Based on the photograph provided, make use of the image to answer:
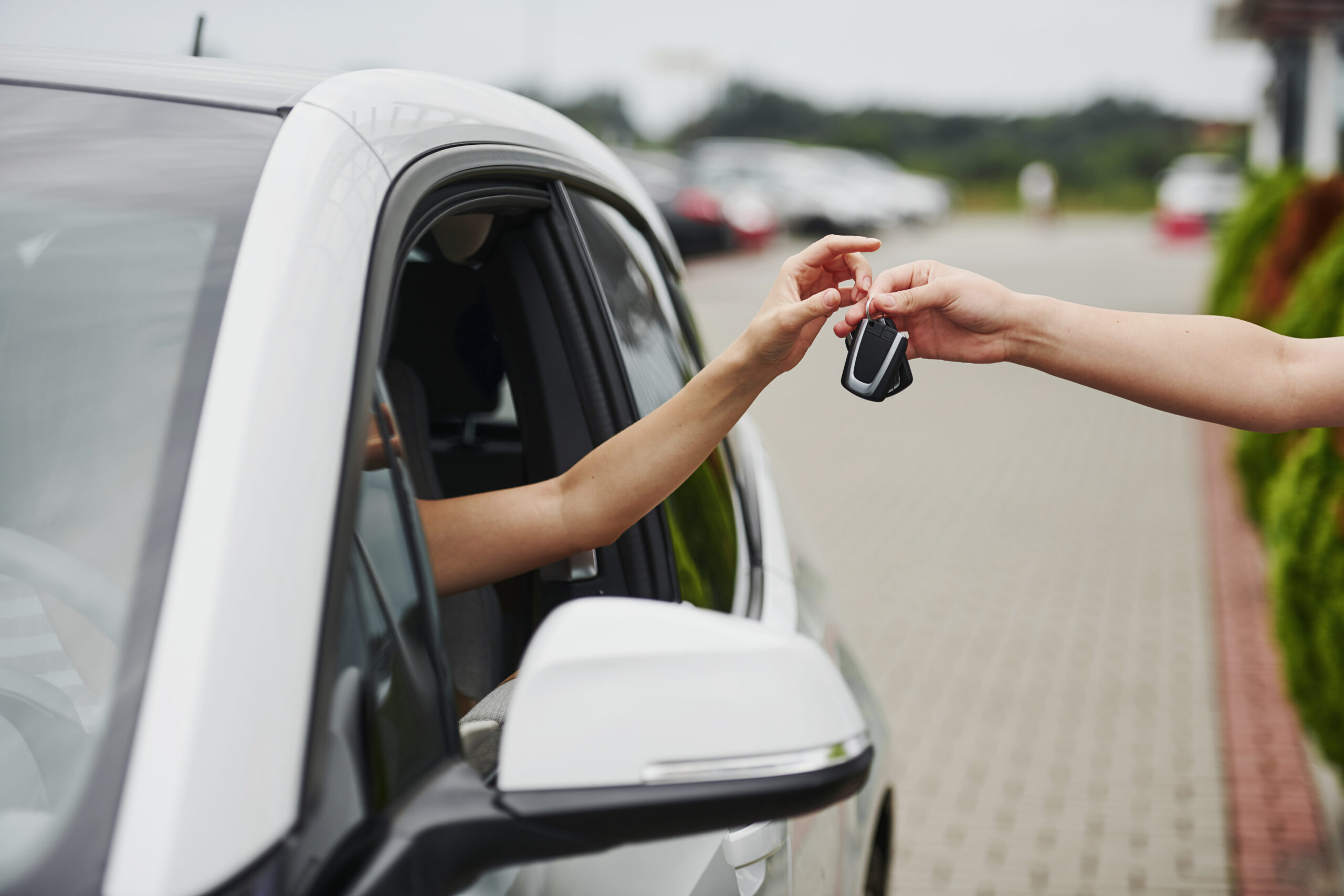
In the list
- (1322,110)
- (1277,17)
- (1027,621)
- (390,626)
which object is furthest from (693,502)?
(1277,17)

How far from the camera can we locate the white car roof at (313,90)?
132 centimetres

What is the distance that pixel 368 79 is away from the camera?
1.43 metres

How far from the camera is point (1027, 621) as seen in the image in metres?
5.81

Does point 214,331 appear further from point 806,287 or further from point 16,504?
point 806,287

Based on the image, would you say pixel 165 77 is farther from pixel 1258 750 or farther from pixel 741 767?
pixel 1258 750

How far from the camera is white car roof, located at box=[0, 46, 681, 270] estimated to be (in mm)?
1319

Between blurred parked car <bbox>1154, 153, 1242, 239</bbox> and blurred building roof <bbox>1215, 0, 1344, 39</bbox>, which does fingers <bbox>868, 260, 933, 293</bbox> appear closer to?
blurred building roof <bbox>1215, 0, 1344, 39</bbox>

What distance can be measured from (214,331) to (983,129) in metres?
71.5

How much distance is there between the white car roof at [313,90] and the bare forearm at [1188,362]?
0.76 meters

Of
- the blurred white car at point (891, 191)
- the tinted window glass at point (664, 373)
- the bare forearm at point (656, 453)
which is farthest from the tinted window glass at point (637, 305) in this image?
the blurred white car at point (891, 191)

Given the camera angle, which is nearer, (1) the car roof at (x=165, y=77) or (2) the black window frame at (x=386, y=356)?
(2) the black window frame at (x=386, y=356)

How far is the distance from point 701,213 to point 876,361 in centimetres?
1917

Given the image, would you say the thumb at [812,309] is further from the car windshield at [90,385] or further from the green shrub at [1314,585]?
the green shrub at [1314,585]

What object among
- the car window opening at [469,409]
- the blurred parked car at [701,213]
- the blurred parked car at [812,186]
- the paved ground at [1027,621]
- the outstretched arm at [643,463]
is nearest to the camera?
the outstretched arm at [643,463]
